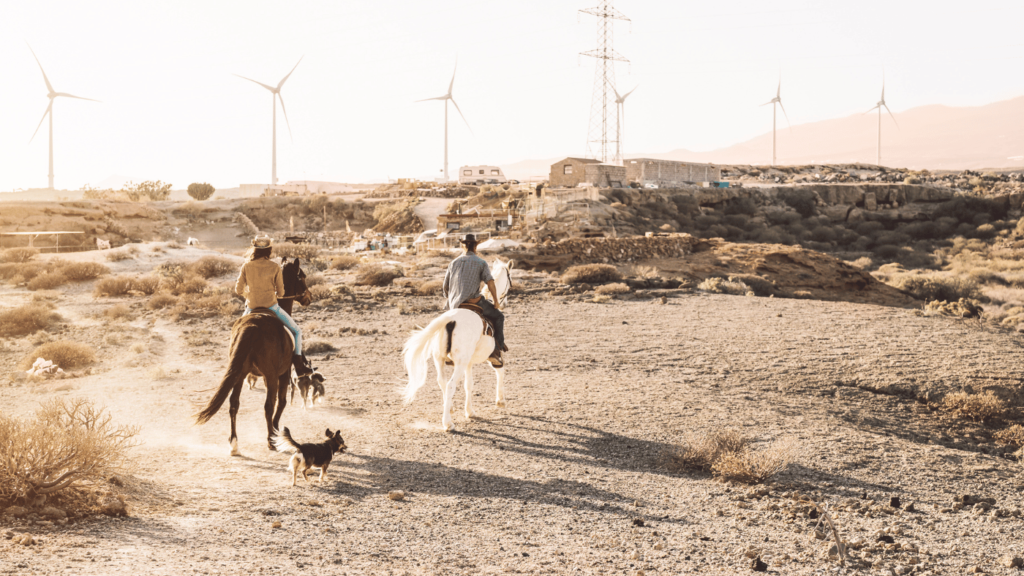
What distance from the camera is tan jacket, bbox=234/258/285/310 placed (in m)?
8.48

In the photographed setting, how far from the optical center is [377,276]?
91.5 feet

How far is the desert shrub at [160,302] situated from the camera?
2339cm

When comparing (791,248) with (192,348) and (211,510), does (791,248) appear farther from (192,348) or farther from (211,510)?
(211,510)

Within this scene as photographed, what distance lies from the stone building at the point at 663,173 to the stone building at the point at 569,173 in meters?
6.38

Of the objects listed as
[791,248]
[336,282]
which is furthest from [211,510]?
[791,248]

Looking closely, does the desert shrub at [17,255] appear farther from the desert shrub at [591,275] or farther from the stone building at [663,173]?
the stone building at [663,173]

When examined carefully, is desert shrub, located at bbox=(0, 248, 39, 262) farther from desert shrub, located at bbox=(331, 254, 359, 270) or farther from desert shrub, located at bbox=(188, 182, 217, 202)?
desert shrub, located at bbox=(188, 182, 217, 202)

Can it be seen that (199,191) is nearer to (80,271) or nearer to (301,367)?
(80,271)

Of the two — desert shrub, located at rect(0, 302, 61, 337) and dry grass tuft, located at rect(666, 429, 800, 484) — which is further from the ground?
desert shrub, located at rect(0, 302, 61, 337)

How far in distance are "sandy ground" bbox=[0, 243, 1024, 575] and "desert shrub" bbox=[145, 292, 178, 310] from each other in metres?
6.20

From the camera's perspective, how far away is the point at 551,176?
63.9 meters

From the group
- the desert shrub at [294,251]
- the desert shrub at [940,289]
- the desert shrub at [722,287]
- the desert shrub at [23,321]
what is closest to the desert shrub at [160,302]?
the desert shrub at [23,321]

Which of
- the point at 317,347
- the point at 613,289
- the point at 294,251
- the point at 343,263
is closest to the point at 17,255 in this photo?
the point at 294,251

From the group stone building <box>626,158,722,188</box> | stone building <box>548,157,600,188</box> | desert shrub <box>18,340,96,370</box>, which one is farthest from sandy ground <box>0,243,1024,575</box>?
stone building <box>626,158,722,188</box>
